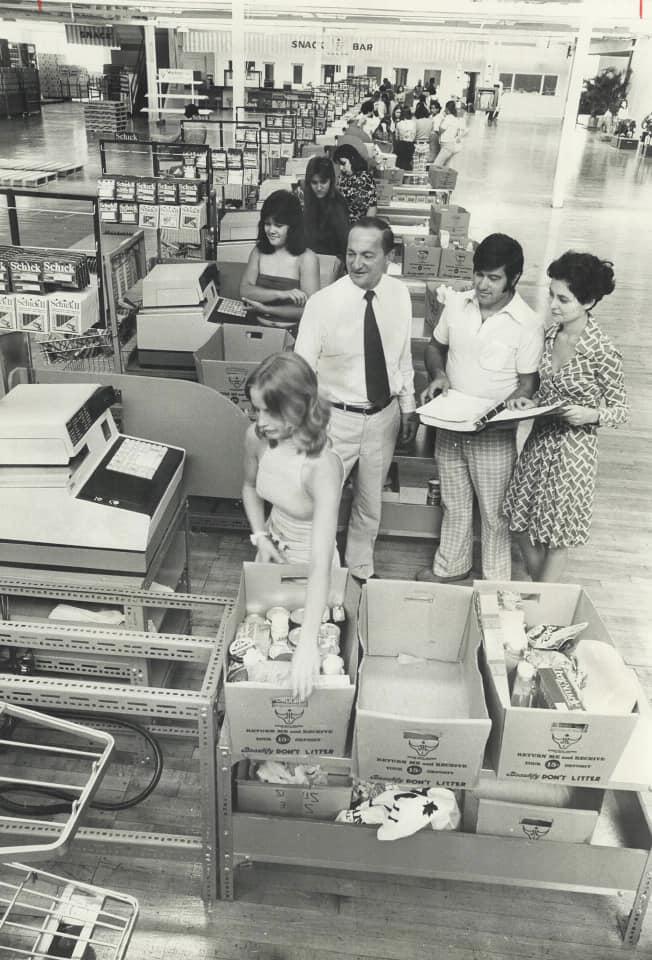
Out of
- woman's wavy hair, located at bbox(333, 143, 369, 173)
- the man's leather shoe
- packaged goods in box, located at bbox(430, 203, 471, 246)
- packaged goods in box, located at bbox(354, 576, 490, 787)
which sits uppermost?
woman's wavy hair, located at bbox(333, 143, 369, 173)

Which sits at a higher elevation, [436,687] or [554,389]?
[554,389]

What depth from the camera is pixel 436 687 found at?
98.4 inches

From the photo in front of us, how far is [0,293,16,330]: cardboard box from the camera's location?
3.10 m

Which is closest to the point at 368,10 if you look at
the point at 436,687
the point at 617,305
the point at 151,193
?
the point at 617,305

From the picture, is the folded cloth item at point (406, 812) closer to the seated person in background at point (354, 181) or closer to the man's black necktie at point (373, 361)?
the man's black necktie at point (373, 361)


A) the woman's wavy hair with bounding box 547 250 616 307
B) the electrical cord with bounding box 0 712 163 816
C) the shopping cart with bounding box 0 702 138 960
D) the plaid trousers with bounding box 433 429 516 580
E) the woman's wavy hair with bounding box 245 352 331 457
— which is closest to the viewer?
the shopping cart with bounding box 0 702 138 960

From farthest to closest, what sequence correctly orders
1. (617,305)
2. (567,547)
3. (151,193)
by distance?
(617,305), (151,193), (567,547)

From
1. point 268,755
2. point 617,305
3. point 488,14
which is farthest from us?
point 488,14

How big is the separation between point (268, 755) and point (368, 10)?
51.9ft

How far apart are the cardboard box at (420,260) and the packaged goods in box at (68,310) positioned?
4037mm

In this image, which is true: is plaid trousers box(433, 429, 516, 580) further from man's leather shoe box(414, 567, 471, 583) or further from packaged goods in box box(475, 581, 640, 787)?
packaged goods in box box(475, 581, 640, 787)

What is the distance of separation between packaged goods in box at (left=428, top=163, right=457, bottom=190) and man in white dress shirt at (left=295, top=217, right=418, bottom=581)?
29.6 ft

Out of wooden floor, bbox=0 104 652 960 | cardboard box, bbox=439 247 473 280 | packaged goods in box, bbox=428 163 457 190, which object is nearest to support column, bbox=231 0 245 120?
packaged goods in box, bbox=428 163 457 190

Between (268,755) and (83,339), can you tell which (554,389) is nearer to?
(268,755)
